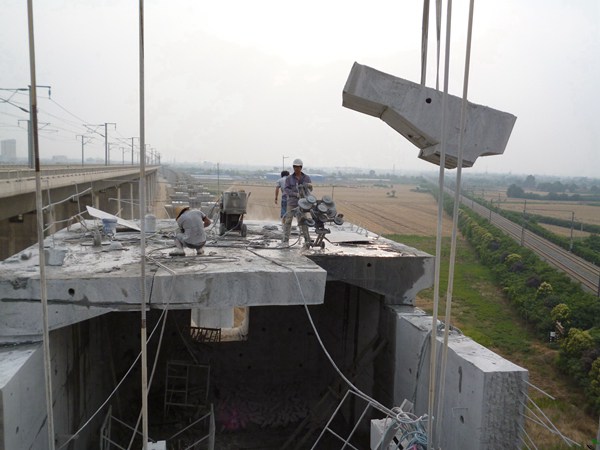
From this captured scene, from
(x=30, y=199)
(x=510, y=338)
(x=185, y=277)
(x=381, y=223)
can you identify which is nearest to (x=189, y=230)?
(x=185, y=277)

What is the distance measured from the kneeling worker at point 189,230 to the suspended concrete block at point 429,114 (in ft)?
13.2

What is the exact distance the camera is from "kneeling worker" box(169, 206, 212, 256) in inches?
382

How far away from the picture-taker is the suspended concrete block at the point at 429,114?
6574mm

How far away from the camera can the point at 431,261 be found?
35.8 ft

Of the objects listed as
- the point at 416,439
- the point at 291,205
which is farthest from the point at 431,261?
the point at 416,439

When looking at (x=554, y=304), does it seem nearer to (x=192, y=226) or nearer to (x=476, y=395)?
(x=476, y=395)

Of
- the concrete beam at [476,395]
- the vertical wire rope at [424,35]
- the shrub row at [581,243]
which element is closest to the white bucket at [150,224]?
the concrete beam at [476,395]

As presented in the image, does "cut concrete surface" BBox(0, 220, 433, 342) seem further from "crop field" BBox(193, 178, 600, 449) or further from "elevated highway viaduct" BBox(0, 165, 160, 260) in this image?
"crop field" BBox(193, 178, 600, 449)

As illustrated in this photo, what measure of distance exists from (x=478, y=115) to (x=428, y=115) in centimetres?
70

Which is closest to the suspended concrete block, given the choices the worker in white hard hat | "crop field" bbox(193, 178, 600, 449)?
the worker in white hard hat

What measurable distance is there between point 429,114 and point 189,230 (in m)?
5.08

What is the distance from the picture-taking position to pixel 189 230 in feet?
32.3

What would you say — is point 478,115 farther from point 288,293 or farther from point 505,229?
point 505,229

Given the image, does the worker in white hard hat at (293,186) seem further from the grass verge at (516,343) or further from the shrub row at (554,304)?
the shrub row at (554,304)
